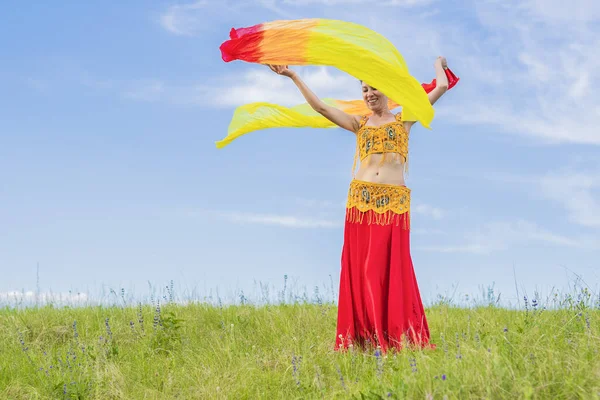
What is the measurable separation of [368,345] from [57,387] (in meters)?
3.10

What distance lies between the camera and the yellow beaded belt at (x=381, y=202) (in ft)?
20.7

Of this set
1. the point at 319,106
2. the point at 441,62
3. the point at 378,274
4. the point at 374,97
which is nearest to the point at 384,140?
the point at 374,97

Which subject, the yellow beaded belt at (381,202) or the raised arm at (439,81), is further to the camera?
the raised arm at (439,81)

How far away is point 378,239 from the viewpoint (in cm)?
635

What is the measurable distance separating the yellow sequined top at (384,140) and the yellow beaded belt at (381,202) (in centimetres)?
28

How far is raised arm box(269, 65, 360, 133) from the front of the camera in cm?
640

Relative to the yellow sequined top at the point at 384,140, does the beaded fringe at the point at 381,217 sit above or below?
below

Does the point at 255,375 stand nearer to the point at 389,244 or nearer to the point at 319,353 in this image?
the point at 319,353

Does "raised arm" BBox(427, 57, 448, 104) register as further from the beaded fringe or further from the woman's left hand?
the beaded fringe

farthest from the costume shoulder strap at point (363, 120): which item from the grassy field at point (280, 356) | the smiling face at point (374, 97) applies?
the grassy field at point (280, 356)

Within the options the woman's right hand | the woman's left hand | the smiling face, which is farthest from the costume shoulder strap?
the woman's left hand

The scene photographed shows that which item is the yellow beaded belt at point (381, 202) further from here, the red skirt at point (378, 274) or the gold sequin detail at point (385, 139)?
the gold sequin detail at point (385, 139)

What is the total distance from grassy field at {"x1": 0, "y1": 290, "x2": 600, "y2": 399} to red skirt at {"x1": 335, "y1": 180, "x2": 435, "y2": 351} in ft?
0.89

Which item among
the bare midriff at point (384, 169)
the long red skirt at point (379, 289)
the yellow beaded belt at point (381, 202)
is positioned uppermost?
the bare midriff at point (384, 169)
